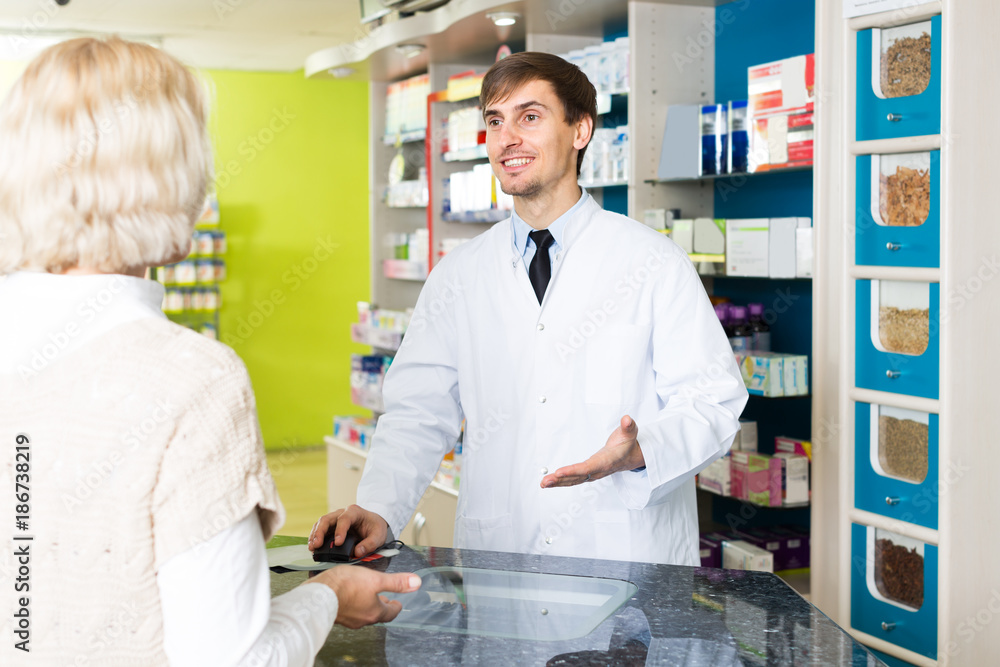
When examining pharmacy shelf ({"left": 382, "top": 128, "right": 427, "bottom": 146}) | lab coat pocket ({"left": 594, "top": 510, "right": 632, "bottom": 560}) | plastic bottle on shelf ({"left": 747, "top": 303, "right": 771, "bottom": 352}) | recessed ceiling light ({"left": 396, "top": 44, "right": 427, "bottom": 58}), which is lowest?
lab coat pocket ({"left": 594, "top": 510, "right": 632, "bottom": 560})

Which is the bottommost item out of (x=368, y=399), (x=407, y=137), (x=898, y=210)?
(x=368, y=399)

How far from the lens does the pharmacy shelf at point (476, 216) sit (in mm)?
4664

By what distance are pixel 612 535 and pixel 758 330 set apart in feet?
5.69

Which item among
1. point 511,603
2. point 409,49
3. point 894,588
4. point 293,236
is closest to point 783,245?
point 894,588

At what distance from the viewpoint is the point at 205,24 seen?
6.79 meters

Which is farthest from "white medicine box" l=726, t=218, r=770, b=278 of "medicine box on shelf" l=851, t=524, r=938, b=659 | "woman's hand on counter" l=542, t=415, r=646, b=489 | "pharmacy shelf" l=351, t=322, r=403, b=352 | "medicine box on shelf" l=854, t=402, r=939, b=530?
"pharmacy shelf" l=351, t=322, r=403, b=352

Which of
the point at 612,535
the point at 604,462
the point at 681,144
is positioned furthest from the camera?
the point at 681,144

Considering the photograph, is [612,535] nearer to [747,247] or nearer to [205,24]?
[747,247]

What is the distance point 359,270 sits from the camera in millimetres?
8953

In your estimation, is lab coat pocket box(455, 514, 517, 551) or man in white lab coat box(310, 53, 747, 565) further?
lab coat pocket box(455, 514, 517, 551)

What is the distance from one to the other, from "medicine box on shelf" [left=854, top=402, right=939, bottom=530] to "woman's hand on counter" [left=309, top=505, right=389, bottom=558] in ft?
5.80

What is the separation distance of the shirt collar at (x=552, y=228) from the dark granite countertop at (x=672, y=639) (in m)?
0.98

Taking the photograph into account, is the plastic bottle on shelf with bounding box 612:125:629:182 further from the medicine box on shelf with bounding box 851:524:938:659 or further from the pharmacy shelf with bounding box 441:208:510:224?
the medicine box on shelf with bounding box 851:524:938:659

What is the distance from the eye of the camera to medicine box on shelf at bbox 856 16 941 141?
2756 mm
